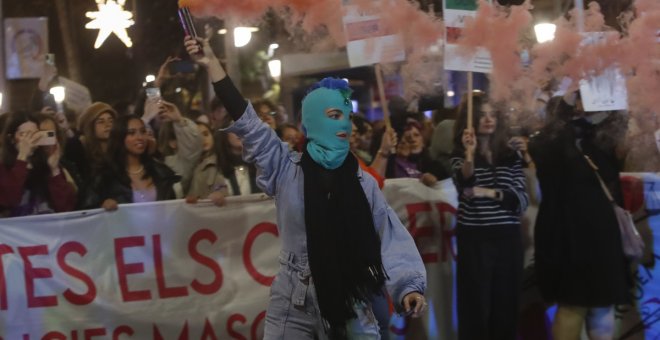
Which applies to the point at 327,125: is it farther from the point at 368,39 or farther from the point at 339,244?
the point at 368,39

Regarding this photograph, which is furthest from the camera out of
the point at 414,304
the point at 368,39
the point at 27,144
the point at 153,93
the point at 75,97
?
the point at 75,97

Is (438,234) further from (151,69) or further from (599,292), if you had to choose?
(151,69)

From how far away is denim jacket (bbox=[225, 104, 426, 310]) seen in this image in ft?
12.6

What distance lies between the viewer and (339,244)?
384 centimetres

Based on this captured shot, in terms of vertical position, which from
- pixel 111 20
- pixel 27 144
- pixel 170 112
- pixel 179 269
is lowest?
pixel 179 269

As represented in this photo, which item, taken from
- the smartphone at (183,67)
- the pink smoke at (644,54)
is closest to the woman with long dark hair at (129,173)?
the pink smoke at (644,54)

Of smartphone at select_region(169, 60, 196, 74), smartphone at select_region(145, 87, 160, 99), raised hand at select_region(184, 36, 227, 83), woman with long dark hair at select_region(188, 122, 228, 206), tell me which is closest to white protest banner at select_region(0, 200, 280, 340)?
woman with long dark hair at select_region(188, 122, 228, 206)

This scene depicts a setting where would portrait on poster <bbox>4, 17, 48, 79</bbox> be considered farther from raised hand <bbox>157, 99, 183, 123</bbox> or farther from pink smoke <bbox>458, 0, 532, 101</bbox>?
pink smoke <bbox>458, 0, 532, 101</bbox>

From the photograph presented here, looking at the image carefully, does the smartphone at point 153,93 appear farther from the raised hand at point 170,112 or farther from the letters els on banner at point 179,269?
the letters els on banner at point 179,269

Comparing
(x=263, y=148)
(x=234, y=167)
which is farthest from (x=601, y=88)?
(x=263, y=148)

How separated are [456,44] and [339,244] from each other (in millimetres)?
2235

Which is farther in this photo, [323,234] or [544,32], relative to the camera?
[544,32]

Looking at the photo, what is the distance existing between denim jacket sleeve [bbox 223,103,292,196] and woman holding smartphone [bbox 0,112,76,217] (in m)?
2.39

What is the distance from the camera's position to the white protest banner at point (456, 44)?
18.5ft
